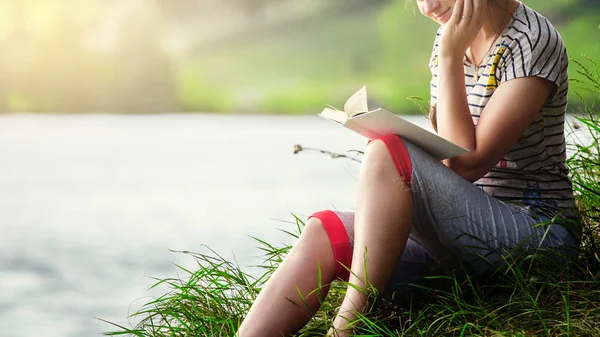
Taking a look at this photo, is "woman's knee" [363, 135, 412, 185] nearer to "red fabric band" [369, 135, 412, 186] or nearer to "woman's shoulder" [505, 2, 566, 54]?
"red fabric band" [369, 135, 412, 186]

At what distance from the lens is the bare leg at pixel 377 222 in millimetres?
1411

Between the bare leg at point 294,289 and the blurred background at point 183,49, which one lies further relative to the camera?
the blurred background at point 183,49

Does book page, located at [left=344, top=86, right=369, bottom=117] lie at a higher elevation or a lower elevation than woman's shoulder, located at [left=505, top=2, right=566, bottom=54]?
higher

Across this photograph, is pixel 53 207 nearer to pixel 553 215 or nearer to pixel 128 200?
pixel 128 200

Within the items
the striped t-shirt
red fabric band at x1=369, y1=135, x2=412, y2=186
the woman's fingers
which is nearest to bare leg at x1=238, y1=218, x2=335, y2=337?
red fabric band at x1=369, y1=135, x2=412, y2=186

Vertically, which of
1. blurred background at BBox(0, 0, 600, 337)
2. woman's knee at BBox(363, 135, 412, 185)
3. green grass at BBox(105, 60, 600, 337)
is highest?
blurred background at BBox(0, 0, 600, 337)

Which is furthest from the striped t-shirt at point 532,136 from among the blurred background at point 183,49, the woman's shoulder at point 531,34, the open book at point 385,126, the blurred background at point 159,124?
the blurred background at point 183,49

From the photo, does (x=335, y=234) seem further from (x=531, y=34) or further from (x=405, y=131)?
(x=531, y=34)

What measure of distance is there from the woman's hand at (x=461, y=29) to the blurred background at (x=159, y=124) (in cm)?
61

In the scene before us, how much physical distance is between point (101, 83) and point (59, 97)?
2.40 feet

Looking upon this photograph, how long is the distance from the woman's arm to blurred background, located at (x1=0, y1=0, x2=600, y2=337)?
65 centimetres

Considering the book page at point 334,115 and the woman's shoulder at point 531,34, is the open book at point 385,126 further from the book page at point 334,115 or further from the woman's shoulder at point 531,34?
the woman's shoulder at point 531,34

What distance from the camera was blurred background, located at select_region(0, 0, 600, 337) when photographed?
13.9 feet

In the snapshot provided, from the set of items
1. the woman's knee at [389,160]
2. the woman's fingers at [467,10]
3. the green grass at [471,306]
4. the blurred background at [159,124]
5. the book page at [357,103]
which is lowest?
the green grass at [471,306]
